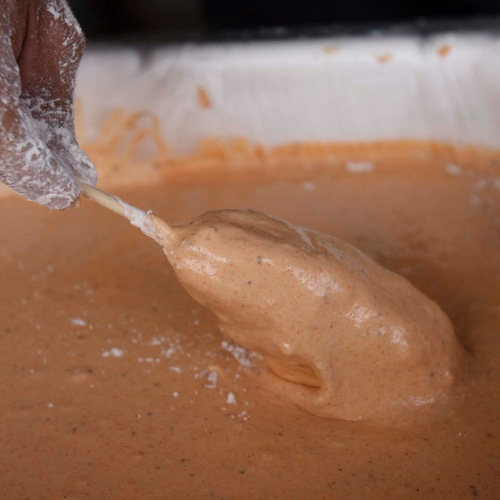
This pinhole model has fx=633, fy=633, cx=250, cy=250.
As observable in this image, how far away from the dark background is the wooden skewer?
2.37 meters

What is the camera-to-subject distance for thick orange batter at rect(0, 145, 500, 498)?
45.0 inches

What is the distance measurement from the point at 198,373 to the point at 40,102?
631 millimetres

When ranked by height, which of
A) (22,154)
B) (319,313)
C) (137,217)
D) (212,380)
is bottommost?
(212,380)

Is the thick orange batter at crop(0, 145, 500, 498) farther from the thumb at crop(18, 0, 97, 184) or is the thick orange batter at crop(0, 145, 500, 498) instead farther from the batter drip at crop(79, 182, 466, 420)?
the thumb at crop(18, 0, 97, 184)

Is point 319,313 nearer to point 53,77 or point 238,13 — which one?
point 53,77

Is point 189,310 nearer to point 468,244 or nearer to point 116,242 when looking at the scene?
A: point 116,242

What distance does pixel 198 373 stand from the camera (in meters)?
1.35

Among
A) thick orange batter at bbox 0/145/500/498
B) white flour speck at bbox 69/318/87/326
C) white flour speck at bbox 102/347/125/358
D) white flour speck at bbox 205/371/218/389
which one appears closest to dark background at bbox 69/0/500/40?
thick orange batter at bbox 0/145/500/498

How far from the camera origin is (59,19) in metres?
1.16

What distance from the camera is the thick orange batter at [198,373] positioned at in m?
1.14

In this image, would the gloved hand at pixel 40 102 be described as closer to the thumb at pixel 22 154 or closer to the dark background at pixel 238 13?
the thumb at pixel 22 154

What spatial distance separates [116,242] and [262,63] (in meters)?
0.77

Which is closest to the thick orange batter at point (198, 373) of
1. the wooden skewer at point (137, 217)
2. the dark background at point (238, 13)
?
the wooden skewer at point (137, 217)

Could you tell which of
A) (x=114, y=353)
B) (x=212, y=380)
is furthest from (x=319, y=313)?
(x=114, y=353)
